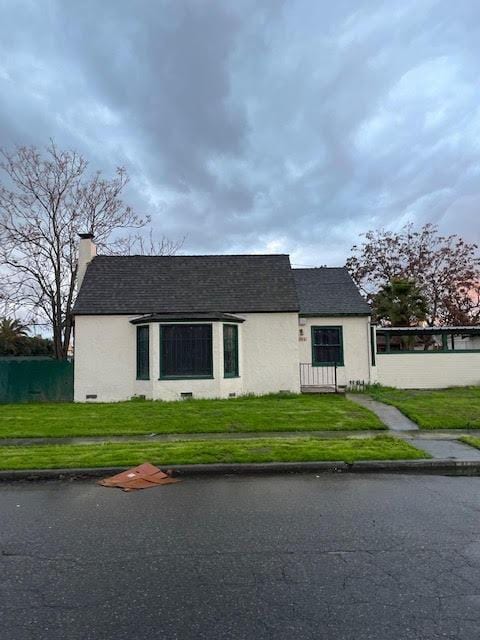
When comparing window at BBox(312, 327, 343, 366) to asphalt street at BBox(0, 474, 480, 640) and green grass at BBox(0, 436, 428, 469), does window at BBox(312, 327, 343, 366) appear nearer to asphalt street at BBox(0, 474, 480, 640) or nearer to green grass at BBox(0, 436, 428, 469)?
green grass at BBox(0, 436, 428, 469)

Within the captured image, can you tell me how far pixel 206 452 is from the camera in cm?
895

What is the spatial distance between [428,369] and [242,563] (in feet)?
58.9

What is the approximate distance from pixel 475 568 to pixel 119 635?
9.66 feet

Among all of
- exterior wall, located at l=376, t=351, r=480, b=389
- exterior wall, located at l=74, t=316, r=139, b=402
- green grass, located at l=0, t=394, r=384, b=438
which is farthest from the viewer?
exterior wall, located at l=376, t=351, r=480, b=389

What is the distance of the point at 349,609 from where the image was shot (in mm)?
3629

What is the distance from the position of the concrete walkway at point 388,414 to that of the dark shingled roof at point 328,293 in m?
4.15

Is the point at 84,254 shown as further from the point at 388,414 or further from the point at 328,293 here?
the point at 388,414

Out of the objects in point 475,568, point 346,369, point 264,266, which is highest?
point 264,266

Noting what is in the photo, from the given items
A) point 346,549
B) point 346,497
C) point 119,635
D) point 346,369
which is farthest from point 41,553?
point 346,369

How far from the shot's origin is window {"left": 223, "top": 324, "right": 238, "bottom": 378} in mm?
17797

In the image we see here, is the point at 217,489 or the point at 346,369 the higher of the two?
the point at 346,369

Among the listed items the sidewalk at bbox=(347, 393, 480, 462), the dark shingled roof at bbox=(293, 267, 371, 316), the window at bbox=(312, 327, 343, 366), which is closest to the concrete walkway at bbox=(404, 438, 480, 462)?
the sidewalk at bbox=(347, 393, 480, 462)

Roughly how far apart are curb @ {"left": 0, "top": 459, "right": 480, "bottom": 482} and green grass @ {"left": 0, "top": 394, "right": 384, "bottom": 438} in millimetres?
3411

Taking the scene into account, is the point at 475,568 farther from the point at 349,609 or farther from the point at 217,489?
the point at 217,489
